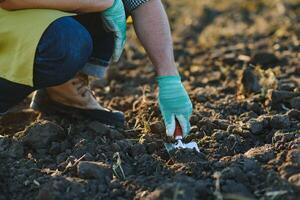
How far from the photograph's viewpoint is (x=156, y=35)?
2.40 metres

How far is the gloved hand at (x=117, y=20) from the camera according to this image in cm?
236

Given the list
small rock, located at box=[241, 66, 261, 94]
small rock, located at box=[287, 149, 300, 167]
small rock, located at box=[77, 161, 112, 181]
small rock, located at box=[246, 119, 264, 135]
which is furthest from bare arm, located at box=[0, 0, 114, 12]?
small rock, located at box=[241, 66, 261, 94]

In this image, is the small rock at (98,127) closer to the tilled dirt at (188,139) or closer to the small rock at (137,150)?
the tilled dirt at (188,139)

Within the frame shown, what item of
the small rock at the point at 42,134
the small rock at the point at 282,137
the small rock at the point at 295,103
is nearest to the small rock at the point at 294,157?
the small rock at the point at 282,137

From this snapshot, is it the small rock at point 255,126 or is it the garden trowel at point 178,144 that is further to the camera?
the small rock at point 255,126

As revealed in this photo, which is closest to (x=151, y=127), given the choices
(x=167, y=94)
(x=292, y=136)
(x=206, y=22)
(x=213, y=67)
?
(x=167, y=94)

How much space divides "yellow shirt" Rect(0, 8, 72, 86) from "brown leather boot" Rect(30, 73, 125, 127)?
440mm

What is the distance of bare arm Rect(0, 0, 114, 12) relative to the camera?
2238 mm

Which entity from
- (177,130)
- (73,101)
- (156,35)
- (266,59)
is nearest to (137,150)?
(177,130)

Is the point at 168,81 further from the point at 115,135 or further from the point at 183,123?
the point at 115,135

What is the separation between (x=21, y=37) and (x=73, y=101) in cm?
56

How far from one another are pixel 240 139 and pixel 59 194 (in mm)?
746

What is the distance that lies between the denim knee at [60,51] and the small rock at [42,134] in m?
0.17

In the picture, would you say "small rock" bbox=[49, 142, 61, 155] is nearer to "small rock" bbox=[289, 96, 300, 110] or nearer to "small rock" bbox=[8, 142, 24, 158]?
"small rock" bbox=[8, 142, 24, 158]
